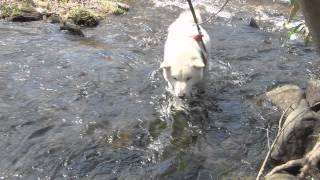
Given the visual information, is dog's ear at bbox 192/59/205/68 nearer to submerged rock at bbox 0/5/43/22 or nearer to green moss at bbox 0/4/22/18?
submerged rock at bbox 0/5/43/22

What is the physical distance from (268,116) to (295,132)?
1.46 m

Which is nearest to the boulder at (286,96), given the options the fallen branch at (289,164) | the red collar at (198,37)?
the red collar at (198,37)

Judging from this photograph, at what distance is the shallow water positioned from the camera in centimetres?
544

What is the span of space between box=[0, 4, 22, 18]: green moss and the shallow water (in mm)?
931

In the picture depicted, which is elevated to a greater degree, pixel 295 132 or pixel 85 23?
pixel 295 132

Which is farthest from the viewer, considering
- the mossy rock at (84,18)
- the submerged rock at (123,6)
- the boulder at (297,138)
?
the submerged rock at (123,6)

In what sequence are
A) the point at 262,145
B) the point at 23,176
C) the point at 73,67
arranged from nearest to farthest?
the point at 23,176 → the point at 262,145 → the point at 73,67

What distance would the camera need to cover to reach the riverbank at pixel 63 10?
1158 cm

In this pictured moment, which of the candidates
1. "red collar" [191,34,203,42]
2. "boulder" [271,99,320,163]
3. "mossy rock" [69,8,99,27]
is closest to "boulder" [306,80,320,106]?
"boulder" [271,99,320,163]

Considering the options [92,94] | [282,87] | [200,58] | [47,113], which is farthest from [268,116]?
[47,113]

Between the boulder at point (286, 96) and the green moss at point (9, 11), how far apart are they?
7.04 m

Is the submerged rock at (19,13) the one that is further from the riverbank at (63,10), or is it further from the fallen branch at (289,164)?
the fallen branch at (289,164)

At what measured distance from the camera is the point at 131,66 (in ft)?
28.4

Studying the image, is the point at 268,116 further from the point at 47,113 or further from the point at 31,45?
the point at 31,45
